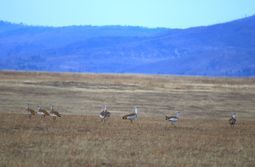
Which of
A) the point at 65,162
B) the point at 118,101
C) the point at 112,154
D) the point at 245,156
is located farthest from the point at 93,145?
the point at 118,101

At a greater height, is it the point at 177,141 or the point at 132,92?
the point at 132,92

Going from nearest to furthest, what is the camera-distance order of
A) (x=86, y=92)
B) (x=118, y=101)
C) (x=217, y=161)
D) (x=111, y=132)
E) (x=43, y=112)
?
(x=217, y=161)
(x=111, y=132)
(x=43, y=112)
(x=118, y=101)
(x=86, y=92)

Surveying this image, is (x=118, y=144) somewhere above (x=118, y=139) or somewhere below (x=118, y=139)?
below

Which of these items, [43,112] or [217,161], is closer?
[217,161]

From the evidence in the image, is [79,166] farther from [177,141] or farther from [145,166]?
[177,141]

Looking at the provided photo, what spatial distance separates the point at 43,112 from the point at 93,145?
30.8ft

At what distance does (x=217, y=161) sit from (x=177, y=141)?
3.91 metres

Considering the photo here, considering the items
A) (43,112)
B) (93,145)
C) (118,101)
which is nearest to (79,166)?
(93,145)

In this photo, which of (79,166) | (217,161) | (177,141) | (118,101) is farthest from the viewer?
(118,101)

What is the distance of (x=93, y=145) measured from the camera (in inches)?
839

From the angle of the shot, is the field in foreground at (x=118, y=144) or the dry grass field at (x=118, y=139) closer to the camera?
the field in foreground at (x=118, y=144)

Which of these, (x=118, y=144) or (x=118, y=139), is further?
(x=118, y=139)

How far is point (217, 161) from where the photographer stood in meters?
19.2

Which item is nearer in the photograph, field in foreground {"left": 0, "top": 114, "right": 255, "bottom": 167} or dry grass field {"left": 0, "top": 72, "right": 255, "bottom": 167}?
field in foreground {"left": 0, "top": 114, "right": 255, "bottom": 167}
